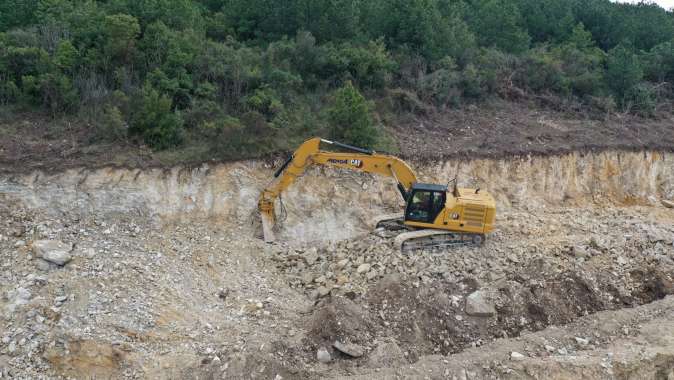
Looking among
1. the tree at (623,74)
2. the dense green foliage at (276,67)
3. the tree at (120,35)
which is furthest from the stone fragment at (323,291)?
the tree at (623,74)

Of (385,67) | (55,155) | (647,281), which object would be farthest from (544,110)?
(55,155)

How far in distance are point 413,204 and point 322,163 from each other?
2443mm

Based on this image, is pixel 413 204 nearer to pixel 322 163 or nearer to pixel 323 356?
pixel 322 163

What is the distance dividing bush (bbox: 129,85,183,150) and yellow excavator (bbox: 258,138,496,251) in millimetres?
3054

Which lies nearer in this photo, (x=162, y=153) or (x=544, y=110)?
(x=162, y=153)

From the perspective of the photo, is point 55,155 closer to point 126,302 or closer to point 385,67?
point 126,302

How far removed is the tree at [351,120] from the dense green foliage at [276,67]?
33 mm

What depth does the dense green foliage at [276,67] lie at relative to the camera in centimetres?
1547

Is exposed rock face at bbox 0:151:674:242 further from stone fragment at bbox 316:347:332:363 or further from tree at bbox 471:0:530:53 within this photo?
tree at bbox 471:0:530:53

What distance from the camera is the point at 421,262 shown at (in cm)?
1274

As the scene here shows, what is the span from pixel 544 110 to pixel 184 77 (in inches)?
550

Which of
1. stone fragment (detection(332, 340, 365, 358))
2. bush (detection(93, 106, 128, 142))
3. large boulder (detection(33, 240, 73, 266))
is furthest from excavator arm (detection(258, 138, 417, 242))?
large boulder (detection(33, 240, 73, 266))

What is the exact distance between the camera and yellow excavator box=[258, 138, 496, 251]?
43.9 feet

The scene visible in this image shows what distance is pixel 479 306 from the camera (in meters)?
11.5
